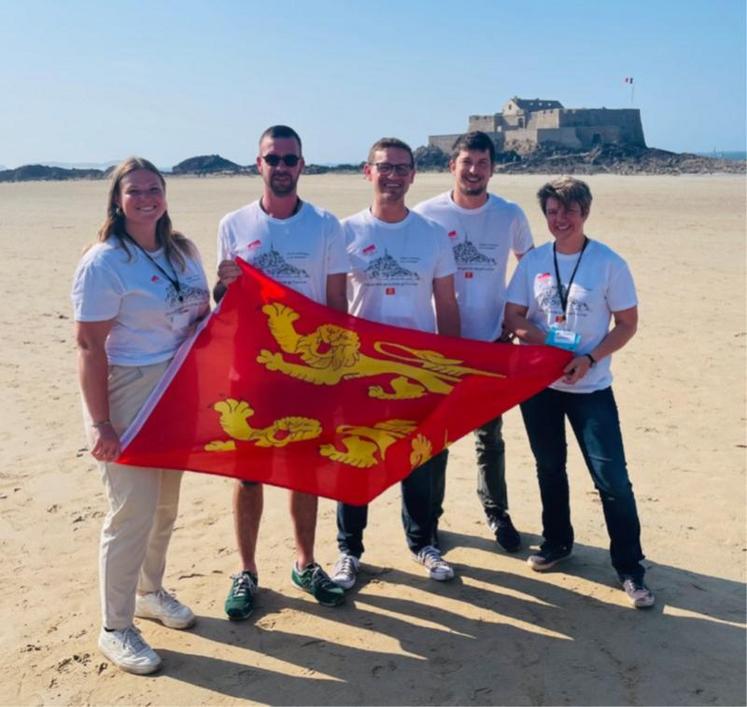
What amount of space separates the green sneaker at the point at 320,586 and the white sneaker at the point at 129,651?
1.04m

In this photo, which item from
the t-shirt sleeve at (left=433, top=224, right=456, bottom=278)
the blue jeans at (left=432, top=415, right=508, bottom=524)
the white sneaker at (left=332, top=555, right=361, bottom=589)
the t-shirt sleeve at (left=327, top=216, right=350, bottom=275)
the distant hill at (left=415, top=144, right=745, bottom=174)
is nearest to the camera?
the t-shirt sleeve at (left=327, top=216, right=350, bottom=275)

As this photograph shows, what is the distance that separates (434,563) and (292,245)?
7.41ft

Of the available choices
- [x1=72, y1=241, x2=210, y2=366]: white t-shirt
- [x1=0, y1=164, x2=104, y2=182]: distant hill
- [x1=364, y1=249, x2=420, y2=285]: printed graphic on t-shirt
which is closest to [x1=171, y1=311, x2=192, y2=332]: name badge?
[x1=72, y1=241, x2=210, y2=366]: white t-shirt

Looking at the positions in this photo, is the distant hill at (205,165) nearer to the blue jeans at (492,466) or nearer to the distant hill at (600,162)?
the distant hill at (600,162)

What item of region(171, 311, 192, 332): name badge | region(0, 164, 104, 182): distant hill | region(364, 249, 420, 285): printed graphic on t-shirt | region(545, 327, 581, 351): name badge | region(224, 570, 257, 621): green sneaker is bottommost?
region(224, 570, 257, 621): green sneaker

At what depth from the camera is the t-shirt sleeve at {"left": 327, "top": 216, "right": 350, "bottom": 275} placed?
186 inches

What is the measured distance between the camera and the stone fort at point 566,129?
293ft

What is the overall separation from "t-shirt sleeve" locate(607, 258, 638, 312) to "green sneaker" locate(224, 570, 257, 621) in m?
2.72

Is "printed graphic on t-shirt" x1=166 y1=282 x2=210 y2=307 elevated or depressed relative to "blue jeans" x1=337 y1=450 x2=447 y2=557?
elevated

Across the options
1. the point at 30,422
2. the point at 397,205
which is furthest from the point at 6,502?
the point at 397,205

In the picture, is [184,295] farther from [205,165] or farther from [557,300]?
[205,165]

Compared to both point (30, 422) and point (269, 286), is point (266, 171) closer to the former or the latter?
point (269, 286)

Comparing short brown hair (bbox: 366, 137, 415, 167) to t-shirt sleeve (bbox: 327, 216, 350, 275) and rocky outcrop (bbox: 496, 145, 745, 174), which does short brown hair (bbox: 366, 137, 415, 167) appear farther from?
rocky outcrop (bbox: 496, 145, 745, 174)

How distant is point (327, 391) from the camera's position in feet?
15.9
